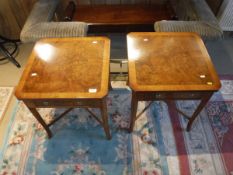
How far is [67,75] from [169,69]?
0.59m

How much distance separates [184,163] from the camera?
50.4 inches

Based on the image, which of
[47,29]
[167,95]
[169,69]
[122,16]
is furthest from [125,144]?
[122,16]

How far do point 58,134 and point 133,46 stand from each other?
874 mm

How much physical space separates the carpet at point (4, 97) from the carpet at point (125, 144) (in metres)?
0.12

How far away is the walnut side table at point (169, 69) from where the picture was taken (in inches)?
39.0

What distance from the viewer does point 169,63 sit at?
1.12 m

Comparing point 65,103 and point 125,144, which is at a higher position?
point 65,103

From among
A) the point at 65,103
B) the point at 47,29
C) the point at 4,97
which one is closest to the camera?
the point at 65,103

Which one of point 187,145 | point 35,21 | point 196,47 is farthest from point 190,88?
point 35,21

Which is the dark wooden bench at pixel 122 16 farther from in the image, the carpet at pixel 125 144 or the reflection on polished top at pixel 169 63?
the carpet at pixel 125 144

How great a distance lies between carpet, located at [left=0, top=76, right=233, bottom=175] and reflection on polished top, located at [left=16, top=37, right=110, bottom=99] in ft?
1.81

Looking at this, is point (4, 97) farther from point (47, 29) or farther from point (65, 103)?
point (65, 103)

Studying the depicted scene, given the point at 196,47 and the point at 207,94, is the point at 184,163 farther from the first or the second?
the point at 196,47

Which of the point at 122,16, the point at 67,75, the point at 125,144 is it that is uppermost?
the point at 67,75
